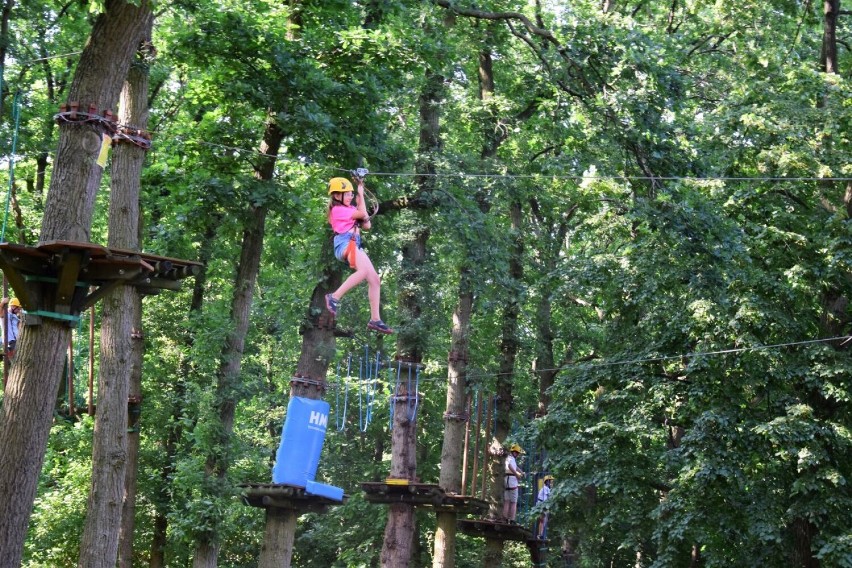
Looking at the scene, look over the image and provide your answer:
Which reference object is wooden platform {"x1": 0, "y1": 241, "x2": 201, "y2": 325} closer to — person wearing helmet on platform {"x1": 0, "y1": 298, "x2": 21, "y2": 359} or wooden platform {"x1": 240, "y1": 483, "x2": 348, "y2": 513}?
person wearing helmet on platform {"x1": 0, "y1": 298, "x2": 21, "y2": 359}

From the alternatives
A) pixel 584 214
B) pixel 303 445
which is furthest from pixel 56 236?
pixel 584 214

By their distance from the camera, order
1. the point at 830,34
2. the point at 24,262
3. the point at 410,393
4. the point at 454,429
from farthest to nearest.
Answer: the point at 454,429
the point at 410,393
the point at 830,34
the point at 24,262

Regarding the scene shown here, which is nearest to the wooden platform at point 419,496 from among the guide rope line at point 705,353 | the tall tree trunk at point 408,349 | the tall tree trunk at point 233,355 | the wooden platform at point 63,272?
the tall tree trunk at point 408,349

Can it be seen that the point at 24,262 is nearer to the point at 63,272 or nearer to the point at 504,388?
the point at 63,272

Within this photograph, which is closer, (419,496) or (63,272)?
(63,272)

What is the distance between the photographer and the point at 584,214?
23.8m

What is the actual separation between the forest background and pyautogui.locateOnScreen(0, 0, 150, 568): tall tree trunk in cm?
328

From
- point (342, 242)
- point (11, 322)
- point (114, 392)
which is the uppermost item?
point (342, 242)

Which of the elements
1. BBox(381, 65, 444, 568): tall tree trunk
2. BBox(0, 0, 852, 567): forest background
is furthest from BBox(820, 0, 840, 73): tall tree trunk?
BBox(381, 65, 444, 568): tall tree trunk

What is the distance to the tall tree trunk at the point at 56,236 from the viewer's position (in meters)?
9.37

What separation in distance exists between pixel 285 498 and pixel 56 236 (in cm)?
788

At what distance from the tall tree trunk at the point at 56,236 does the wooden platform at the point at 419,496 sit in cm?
1065

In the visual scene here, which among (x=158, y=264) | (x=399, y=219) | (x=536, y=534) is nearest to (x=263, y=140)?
(x=399, y=219)

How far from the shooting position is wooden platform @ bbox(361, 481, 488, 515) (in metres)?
19.8
